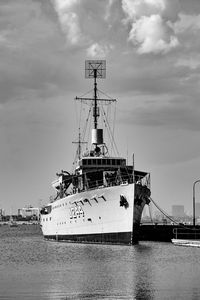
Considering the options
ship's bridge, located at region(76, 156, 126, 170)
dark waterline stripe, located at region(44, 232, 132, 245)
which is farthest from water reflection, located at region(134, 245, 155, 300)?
ship's bridge, located at region(76, 156, 126, 170)

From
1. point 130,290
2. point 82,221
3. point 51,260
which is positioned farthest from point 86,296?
point 82,221

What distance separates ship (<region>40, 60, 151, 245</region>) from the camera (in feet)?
218

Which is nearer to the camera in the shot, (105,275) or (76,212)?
(105,275)

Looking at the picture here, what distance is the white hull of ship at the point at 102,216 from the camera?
66062mm

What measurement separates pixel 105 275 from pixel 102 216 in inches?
1121

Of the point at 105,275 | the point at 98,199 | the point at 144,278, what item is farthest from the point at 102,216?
the point at 144,278

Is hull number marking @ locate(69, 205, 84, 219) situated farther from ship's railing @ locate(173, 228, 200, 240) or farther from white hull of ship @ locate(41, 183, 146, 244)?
ship's railing @ locate(173, 228, 200, 240)

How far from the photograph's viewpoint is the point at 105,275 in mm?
41094

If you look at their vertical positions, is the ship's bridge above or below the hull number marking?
above

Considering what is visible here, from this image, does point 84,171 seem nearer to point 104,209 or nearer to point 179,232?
point 104,209

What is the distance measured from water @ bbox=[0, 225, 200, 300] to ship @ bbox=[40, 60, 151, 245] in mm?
5863

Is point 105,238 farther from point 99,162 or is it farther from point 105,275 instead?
point 105,275

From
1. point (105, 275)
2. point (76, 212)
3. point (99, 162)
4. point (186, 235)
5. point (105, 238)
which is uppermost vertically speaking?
point (99, 162)

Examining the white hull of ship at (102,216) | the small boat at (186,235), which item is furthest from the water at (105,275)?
the small boat at (186,235)
